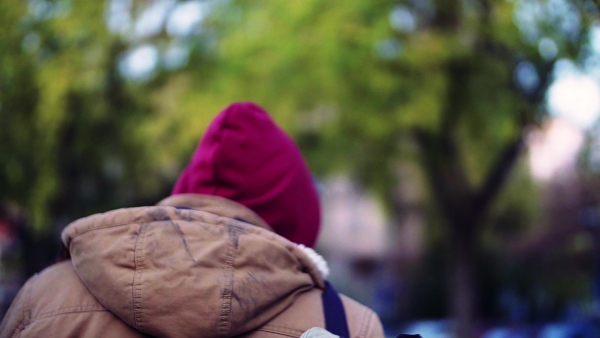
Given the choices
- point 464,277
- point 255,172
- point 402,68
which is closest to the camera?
point 255,172

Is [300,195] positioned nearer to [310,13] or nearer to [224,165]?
[224,165]

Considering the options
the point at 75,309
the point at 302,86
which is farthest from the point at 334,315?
the point at 302,86

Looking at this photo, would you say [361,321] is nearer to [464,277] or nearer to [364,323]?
[364,323]

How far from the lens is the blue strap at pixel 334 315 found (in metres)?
1.47

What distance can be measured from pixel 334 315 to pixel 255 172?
1.24 ft

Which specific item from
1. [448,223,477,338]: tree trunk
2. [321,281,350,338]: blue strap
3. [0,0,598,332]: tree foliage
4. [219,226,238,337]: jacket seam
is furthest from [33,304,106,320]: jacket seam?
[448,223,477,338]: tree trunk

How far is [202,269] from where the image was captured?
135 cm

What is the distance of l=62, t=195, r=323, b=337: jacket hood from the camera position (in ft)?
4.36

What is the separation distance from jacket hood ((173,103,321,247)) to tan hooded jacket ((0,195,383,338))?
9cm

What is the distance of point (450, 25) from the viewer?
8258mm

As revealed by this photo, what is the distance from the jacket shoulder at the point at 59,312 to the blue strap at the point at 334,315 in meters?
0.41

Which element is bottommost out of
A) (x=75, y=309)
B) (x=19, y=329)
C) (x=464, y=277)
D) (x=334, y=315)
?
(x=19, y=329)

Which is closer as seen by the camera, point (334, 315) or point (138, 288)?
point (138, 288)

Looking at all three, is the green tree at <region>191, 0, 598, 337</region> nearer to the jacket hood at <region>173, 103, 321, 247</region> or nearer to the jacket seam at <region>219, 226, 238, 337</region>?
the jacket hood at <region>173, 103, 321, 247</region>
